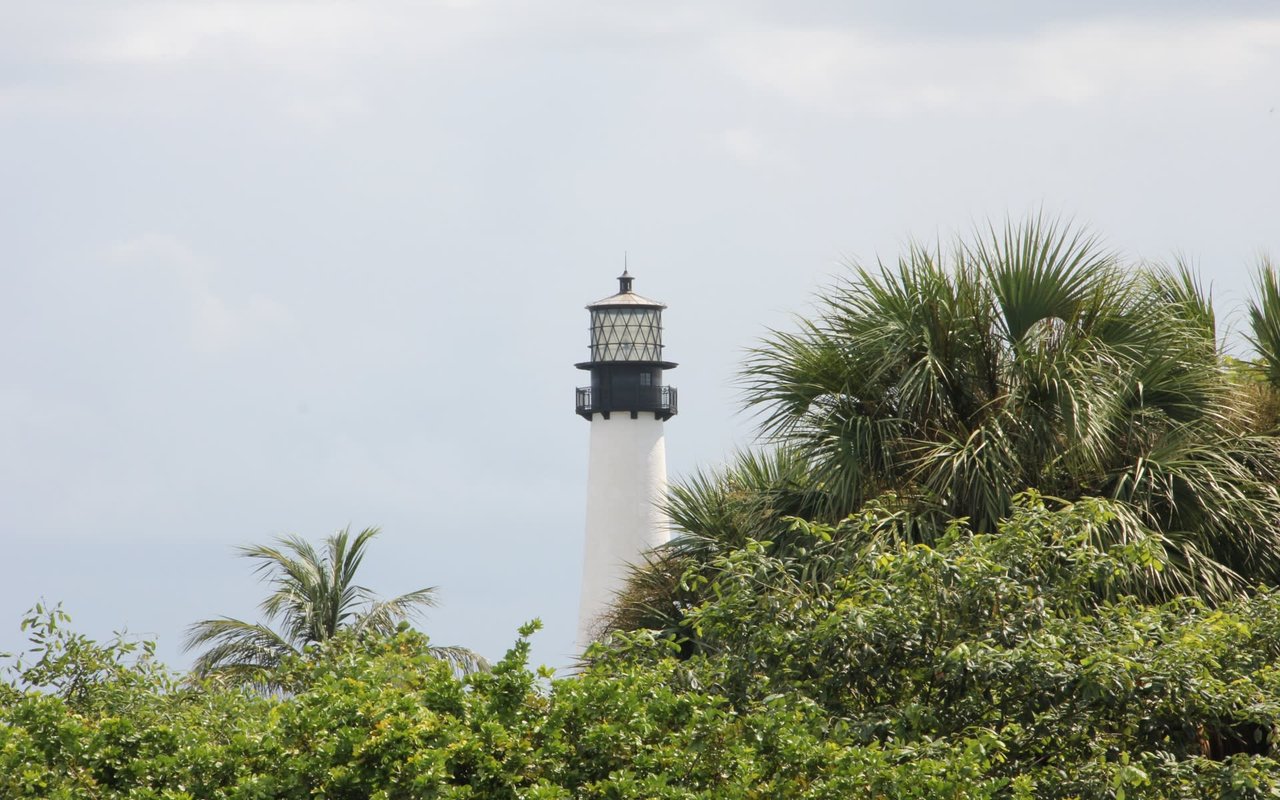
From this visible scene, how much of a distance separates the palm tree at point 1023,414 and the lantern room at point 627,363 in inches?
792

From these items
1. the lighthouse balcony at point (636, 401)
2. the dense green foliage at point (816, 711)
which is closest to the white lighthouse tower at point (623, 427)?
the lighthouse balcony at point (636, 401)

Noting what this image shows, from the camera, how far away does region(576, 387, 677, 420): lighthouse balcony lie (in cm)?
3159

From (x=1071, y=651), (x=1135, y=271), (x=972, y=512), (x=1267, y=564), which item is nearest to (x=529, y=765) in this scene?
(x=1071, y=651)

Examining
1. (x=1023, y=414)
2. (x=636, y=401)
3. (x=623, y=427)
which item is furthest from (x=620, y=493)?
(x=1023, y=414)

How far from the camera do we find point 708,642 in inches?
339

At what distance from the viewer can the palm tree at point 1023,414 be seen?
10.1 metres

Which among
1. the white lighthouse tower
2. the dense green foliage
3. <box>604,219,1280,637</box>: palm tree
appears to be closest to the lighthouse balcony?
the white lighthouse tower

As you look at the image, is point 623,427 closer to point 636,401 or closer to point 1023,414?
point 636,401

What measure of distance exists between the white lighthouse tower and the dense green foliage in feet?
73.1

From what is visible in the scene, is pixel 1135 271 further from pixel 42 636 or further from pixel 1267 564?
pixel 42 636

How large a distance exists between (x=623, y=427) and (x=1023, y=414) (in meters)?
21.4

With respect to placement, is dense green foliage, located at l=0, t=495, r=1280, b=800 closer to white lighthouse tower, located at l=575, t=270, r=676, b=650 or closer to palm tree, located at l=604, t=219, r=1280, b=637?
palm tree, located at l=604, t=219, r=1280, b=637

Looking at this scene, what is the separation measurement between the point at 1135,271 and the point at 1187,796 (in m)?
5.65

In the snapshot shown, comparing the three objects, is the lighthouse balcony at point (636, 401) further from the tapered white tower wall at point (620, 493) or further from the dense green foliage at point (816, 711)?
the dense green foliage at point (816, 711)
